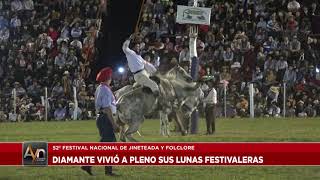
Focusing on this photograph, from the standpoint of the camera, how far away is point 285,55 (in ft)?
103

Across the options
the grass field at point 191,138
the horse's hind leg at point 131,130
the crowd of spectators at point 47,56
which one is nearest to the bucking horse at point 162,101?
the horse's hind leg at point 131,130

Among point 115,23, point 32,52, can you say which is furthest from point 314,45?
point 32,52

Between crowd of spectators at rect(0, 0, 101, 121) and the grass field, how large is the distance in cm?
447

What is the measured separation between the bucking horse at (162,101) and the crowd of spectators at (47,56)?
10146 mm

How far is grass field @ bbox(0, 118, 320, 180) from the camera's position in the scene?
1384cm

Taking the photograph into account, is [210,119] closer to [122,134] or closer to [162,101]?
[162,101]

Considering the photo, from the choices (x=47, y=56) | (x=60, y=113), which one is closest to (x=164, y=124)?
(x=60, y=113)

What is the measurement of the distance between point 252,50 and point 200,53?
219 cm

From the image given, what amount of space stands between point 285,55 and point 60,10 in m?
12.3

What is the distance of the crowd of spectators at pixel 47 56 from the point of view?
3173 centimetres

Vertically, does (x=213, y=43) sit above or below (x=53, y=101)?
above

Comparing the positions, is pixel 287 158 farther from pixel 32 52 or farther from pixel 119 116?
pixel 32 52

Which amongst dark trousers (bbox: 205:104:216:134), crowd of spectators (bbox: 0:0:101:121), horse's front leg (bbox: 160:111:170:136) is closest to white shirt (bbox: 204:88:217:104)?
dark trousers (bbox: 205:104:216:134)

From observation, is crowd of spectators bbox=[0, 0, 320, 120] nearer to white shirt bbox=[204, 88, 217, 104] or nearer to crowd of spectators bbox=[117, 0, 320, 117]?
crowd of spectators bbox=[117, 0, 320, 117]
